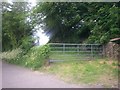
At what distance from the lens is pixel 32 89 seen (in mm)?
3092

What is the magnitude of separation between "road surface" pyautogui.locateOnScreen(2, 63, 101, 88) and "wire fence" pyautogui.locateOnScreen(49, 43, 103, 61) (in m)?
0.61

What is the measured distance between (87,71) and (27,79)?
1.10 metres

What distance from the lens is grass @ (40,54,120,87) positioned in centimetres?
325

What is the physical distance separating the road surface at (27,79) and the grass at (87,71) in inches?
7.1

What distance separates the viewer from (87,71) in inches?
144

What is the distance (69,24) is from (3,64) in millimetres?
1673

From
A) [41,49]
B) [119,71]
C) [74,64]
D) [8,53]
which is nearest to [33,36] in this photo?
[41,49]

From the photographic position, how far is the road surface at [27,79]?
3.21 m

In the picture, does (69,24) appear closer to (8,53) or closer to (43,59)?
(43,59)

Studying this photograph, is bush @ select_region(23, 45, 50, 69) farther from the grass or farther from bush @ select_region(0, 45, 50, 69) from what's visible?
the grass

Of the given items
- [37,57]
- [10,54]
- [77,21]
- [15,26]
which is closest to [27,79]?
[37,57]

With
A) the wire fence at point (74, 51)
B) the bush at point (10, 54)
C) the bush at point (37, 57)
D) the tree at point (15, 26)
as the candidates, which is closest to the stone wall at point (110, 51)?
the wire fence at point (74, 51)

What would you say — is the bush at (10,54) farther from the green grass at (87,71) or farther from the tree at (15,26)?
the green grass at (87,71)

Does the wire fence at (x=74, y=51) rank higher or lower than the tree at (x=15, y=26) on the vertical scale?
lower
